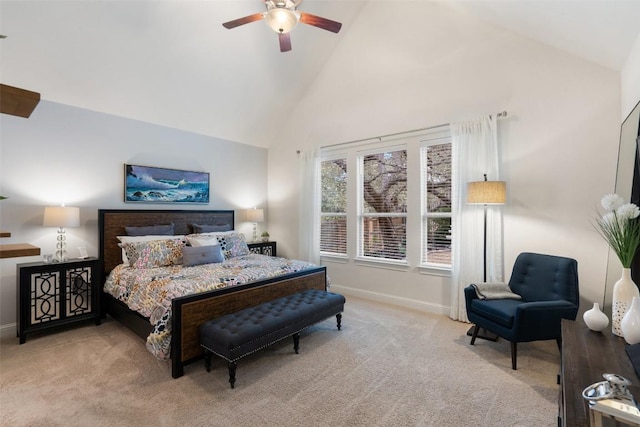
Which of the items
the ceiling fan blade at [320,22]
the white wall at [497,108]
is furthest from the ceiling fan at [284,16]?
the white wall at [497,108]

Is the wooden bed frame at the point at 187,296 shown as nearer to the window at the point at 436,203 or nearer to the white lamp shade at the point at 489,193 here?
the window at the point at 436,203

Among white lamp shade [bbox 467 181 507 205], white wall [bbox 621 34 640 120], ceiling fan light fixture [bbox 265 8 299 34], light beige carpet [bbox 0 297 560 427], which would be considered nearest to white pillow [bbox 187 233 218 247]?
light beige carpet [bbox 0 297 560 427]

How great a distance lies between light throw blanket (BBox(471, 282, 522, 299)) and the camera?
3.17 metres

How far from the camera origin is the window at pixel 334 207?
206 inches

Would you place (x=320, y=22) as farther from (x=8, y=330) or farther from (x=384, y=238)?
(x=8, y=330)

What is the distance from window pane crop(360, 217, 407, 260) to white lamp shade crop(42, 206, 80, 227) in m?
3.91

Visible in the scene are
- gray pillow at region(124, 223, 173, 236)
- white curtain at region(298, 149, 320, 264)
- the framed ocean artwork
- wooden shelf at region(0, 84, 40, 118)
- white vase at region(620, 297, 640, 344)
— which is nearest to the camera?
wooden shelf at region(0, 84, 40, 118)

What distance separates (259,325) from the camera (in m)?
2.58

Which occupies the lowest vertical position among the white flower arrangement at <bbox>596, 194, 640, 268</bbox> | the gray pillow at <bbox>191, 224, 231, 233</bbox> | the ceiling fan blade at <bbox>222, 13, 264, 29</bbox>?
the gray pillow at <bbox>191, 224, 231, 233</bbox>

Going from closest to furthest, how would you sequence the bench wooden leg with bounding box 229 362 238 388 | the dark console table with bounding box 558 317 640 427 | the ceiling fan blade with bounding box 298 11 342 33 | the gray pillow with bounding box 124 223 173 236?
the dark console table with bounding box 558 317 640 427, the bench wooden leg with bounding box 229 362 238 388, the ceiling fan blade with bounding box 298 11 342 33, the gray pillow with bounding box 124 223 173 236

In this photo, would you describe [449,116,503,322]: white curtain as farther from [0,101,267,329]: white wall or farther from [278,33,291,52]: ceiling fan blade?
[0,101,267,329]: white wall

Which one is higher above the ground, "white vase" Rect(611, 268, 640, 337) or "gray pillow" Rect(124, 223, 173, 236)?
"gray pillow" Rect(124, 223, 173, 236)

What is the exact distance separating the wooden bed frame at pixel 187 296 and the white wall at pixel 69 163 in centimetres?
17

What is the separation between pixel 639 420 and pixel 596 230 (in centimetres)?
274
